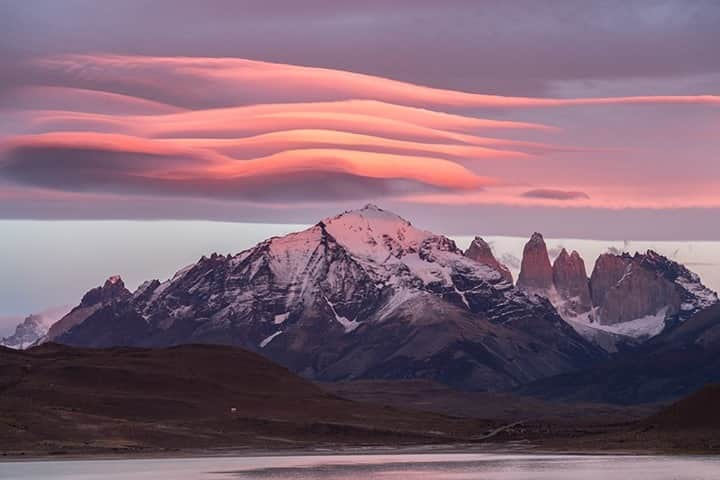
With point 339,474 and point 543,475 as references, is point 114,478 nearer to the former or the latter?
point 339,474

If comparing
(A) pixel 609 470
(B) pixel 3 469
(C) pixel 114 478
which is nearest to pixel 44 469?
(B) pixel 3 469

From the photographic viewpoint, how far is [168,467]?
198 m

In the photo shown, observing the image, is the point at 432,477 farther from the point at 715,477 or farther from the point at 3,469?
the point at 3,469

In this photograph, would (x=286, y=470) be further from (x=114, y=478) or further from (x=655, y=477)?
(x=655, y=477)

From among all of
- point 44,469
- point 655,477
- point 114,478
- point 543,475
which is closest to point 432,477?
point 543,475

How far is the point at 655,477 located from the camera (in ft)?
512

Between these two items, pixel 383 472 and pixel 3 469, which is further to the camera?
pixel 3 469

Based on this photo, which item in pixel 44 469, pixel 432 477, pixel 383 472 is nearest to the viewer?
pixel 432 477

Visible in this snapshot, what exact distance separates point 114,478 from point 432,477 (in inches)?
1351

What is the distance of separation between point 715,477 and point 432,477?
29.6 m

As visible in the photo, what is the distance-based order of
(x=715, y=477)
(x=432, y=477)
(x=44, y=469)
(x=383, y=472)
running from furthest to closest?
(x=44, y=469), (x=383, y=472), (x=432, y=477), (x=715, y=477)

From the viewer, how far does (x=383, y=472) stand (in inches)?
7037

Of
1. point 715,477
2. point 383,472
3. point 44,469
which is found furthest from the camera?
point 44,469

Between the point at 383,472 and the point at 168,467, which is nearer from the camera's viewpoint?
the point at 383,472
